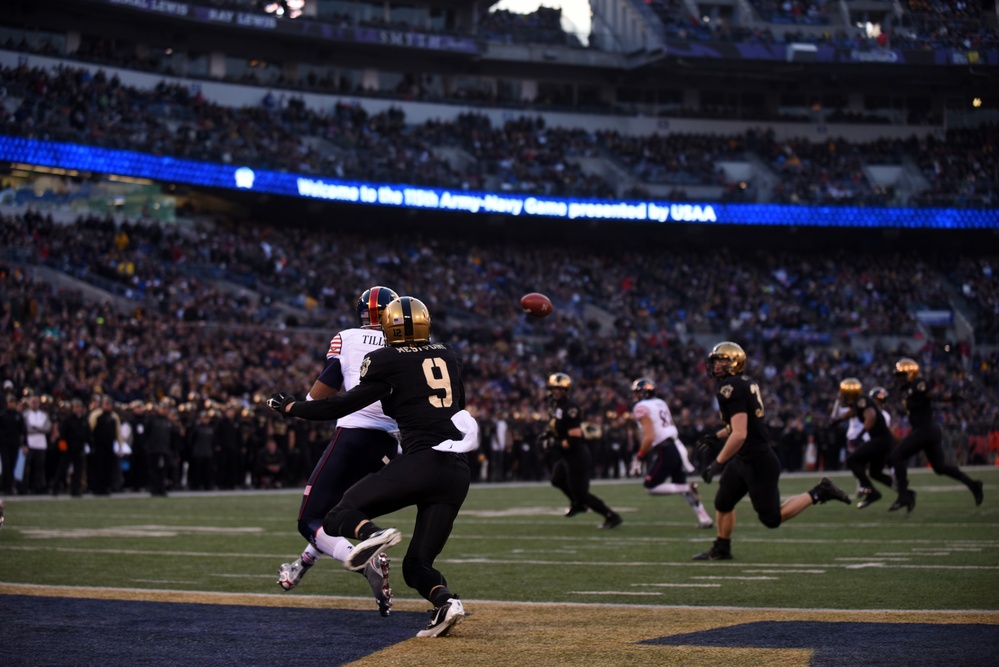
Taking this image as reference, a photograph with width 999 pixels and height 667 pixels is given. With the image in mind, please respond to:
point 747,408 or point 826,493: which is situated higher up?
point 747,408

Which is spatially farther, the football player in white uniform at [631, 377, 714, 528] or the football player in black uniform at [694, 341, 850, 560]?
the football player in white uniform at [631, 377, 714, 528]

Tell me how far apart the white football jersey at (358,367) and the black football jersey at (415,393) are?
112 cm

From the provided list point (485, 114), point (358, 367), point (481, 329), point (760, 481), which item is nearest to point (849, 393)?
point (760, 481)

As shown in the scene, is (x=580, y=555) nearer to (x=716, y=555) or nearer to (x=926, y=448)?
(x=716, y=555)

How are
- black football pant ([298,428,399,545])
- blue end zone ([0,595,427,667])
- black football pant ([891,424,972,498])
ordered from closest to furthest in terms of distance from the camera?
blue end zone ([0,595,427,667]) < black football pant ([298,428,399,545]) < black football pant ([891,424,972,498])

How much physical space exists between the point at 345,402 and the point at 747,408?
4757 mm

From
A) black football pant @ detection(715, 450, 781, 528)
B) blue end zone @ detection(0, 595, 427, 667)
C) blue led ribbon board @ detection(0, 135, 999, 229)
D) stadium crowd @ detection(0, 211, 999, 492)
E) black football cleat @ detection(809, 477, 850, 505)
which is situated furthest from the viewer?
blue led ribbon board @ detection(0, 135, 999, 229)

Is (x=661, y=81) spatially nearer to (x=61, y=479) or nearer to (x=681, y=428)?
(x=681, y=428)

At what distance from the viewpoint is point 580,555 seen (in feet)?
39.7

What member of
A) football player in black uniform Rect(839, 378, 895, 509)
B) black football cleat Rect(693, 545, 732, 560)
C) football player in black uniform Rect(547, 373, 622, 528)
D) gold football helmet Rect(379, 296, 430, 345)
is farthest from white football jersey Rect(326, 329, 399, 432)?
football player in black uniform Rect(839, 378, 895, 509)

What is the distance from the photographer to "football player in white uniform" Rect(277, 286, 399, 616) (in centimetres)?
826

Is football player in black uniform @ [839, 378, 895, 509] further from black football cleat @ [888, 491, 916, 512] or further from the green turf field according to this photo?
the green turf field

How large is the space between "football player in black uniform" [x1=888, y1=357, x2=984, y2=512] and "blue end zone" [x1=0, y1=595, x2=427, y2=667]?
388 inches

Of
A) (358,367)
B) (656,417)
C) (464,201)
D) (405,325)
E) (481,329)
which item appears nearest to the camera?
(405,325)
